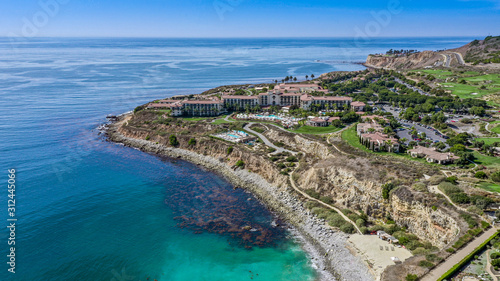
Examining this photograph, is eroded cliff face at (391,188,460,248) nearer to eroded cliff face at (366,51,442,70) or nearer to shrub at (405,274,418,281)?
shrub at (405,274,418,281)

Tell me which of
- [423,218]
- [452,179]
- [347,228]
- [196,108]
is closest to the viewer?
[423,218]

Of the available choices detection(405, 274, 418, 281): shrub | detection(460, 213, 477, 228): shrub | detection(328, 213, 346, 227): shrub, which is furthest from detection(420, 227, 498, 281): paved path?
detection(328, 213, 346, 227): shrub

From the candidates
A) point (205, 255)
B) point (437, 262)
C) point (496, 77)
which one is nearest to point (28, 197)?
point (205, 255)

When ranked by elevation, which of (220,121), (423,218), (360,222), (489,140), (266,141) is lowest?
(360,222)

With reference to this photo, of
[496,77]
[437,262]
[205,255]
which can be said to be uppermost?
[496,77]

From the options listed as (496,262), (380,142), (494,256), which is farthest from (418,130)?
(496,262)

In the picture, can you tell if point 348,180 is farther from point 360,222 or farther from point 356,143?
point 356,143

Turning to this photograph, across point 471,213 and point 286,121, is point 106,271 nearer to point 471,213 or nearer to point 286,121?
point 471,213
